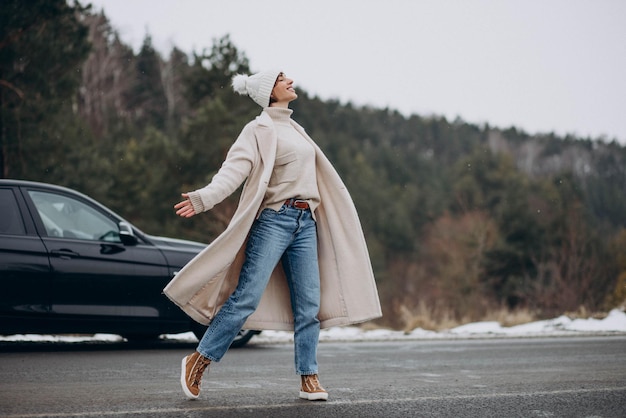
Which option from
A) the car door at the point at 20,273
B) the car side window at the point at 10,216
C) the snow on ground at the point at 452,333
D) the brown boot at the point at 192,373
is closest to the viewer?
the brown boot at the point at 192,373

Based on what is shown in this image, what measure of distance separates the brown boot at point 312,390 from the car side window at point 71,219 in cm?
387

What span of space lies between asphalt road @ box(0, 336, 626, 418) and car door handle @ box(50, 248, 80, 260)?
2.91 feet

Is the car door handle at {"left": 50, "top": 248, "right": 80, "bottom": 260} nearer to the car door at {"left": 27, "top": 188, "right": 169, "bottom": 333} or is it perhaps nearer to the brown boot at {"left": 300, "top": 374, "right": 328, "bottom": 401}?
the car door at {"left": 27, "top": 188, "right": 169, "bottom": 333}

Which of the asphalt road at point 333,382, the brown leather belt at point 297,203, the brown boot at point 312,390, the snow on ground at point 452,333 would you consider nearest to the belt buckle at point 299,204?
the brown leather belt at point 297,203

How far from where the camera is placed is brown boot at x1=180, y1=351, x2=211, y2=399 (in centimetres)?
508

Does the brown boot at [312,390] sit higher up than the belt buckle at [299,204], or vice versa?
the belt buckle at [299,204]

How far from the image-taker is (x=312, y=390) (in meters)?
5.19

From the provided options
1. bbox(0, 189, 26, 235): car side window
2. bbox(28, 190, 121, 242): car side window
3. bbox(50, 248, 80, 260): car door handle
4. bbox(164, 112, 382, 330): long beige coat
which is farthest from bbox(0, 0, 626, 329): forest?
bbox(164, 112, 382, 330): long beige coat

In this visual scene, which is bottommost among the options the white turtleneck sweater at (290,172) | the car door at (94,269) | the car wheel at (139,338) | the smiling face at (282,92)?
the car wheel at (139,338)

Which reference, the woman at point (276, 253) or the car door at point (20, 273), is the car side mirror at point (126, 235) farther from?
the woman at point (276, 253)

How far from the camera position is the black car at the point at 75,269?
25.9 feet

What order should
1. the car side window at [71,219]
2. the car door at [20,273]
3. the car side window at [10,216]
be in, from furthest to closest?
the car side window at [71,219]
the car side window at [10,216]
the car door at [20,273]

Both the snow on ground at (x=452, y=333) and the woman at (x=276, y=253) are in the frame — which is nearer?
the woman at (x=276, y=253)

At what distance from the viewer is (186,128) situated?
36500 millimetres
